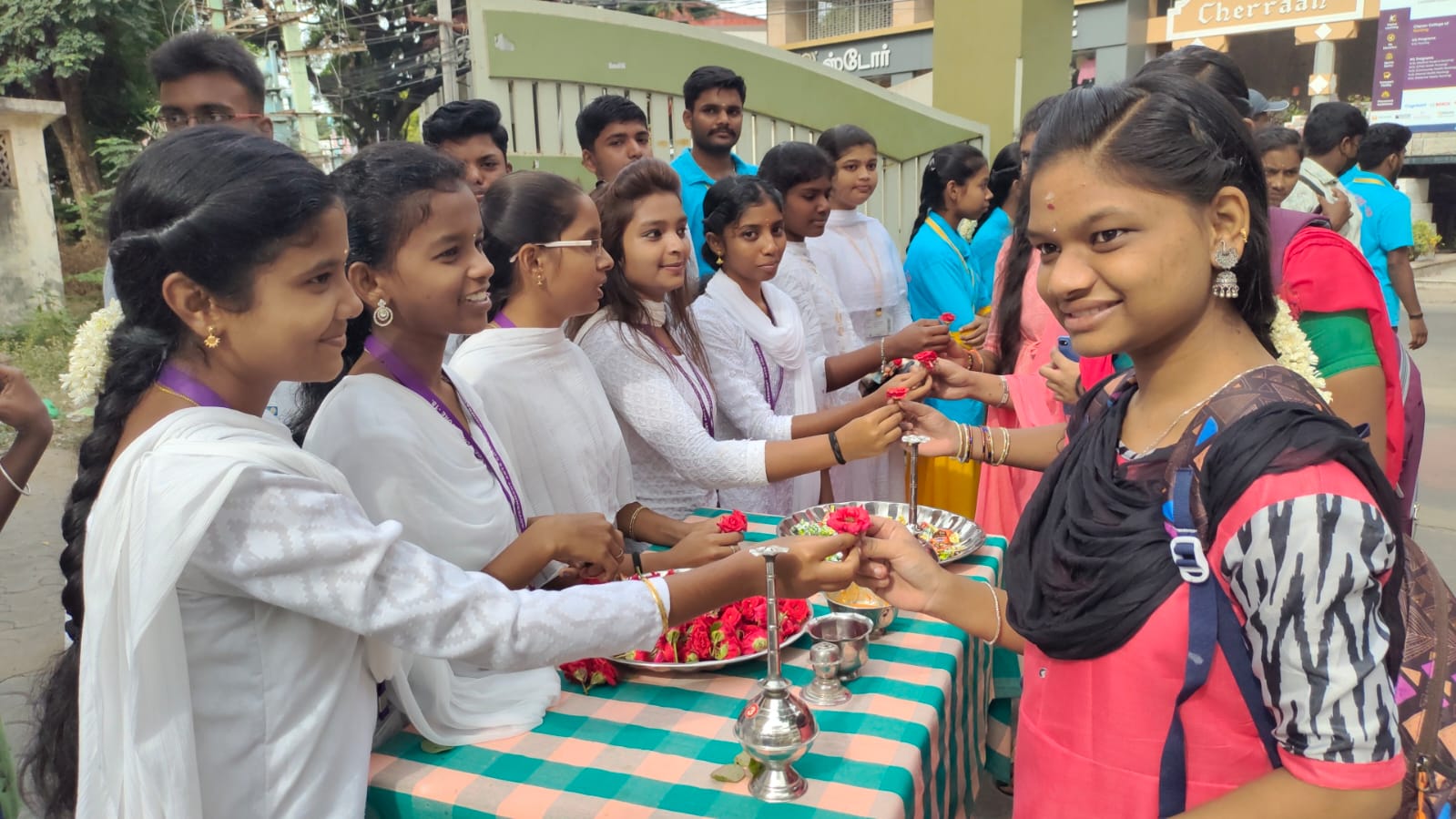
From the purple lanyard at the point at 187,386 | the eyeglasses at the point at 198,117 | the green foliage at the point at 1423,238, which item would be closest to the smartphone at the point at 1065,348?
the purple lanyard at the point at 187,386

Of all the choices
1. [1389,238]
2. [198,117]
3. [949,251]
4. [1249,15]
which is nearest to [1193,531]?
[198,117]

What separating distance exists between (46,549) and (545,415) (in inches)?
243

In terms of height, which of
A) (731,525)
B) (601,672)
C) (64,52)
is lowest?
(601,672)

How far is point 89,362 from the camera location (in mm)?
1701

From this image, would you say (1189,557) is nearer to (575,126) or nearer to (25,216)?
(575,126)

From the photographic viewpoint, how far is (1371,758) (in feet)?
3.68

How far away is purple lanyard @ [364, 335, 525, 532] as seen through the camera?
6.91ft

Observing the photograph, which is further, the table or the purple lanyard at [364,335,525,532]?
the purple lanyard at [364,335,525,532]

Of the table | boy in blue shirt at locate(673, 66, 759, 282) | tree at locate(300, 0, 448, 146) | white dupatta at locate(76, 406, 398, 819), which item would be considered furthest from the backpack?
tree at locate(300, 0, 448, 146)

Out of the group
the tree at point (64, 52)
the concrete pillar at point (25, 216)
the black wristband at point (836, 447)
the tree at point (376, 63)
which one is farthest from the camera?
the tree at point (376, 63)

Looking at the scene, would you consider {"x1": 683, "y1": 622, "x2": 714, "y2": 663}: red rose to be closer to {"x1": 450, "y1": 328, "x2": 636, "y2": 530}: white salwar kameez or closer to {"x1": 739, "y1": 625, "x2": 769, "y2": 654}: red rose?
{"x1": 739, "y1": 625, "x2": 769, "y2": 654}: red rose

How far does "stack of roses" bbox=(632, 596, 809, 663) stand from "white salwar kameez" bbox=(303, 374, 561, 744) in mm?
242

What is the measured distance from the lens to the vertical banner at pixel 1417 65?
21.6 m

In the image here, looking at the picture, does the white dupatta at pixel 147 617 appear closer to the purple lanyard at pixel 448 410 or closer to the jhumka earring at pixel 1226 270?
the purple lanyard at pixel 448 410
